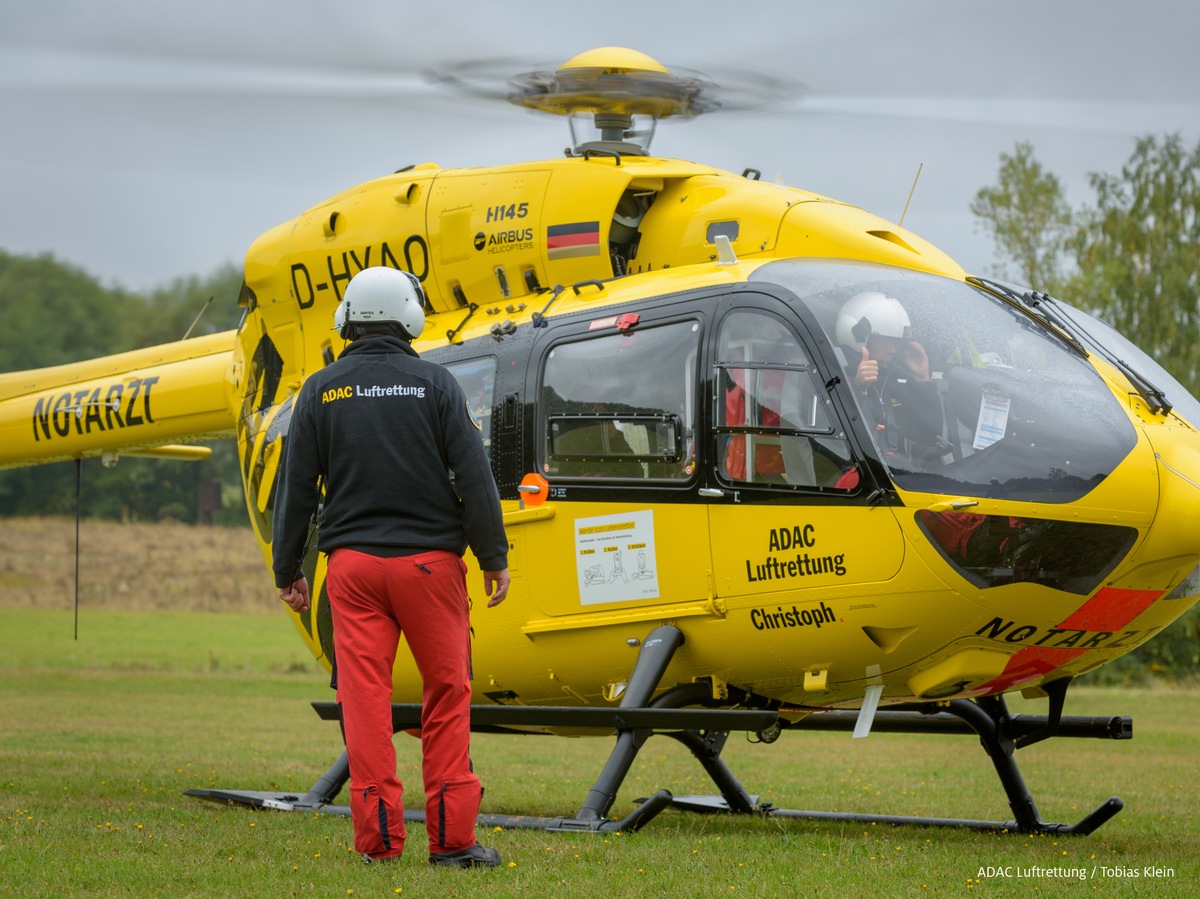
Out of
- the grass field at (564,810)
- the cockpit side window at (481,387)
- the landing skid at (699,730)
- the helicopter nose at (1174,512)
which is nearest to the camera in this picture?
the grass field at (564,810)

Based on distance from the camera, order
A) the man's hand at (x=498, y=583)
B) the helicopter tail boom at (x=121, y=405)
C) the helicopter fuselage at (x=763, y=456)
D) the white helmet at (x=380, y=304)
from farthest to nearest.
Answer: the helicopter tail boom at (x=121, y=405)
the helicopter fuselage at (x=763, y=456)
the white helmet at (x=380, y=304)
the man's hand at (x=498, y=583)

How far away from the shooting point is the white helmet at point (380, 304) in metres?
6.07

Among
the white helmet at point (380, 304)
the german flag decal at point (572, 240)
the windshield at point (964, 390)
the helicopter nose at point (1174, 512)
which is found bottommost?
the helicopter nose at point (1174, 512)

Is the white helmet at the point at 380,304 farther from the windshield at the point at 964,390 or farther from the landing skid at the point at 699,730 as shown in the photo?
the landing skid at the point at 699,730

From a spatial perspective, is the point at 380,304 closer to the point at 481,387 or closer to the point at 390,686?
the point at 390,686

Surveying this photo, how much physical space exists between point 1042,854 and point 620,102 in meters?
4.80

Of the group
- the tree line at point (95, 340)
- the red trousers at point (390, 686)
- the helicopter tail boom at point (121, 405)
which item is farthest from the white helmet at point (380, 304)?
the tree line at point (95, 340)

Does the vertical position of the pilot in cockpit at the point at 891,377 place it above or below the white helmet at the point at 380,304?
below

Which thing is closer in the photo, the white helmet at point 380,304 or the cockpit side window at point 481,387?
the white helmet at point 380,304

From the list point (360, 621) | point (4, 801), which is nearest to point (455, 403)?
point (360, 621)

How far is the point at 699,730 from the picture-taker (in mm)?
7281

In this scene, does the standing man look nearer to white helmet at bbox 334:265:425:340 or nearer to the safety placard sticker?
white helmet at bbox 334:265:425:340

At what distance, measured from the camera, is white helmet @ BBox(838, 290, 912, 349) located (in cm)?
692

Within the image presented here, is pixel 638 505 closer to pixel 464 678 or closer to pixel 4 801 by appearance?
pixel 464 678
